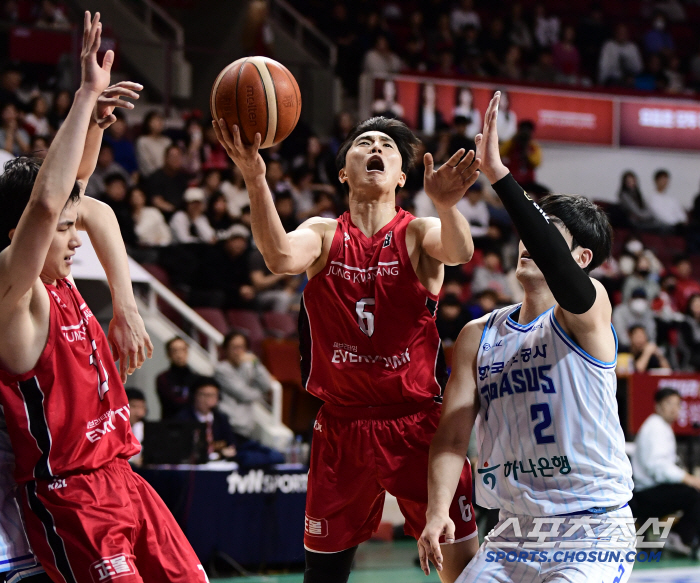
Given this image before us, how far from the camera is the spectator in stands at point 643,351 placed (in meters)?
10.8

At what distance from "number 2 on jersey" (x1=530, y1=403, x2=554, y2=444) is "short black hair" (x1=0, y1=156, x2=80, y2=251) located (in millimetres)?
1697

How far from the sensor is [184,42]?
16.0 m

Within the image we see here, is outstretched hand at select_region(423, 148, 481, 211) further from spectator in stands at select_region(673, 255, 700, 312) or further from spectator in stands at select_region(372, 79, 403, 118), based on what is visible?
spectator in stands at select_region(673, 255, 700, 312)

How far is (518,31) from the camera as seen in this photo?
56.2 feet

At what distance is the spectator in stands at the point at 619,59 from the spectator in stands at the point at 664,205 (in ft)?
7.55

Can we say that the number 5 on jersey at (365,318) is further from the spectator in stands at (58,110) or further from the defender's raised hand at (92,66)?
the spectator in stands at (58,110)

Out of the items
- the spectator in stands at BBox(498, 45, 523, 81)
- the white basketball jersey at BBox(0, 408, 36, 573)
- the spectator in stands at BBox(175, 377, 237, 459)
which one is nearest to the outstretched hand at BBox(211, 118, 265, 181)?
the white basketball jersey at BBox(0, 408, 36, 573)

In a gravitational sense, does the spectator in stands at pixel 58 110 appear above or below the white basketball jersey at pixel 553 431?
above

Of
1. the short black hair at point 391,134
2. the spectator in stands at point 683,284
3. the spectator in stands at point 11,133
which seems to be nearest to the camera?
the short black hair at point 391,134

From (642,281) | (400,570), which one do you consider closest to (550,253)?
(400,570)

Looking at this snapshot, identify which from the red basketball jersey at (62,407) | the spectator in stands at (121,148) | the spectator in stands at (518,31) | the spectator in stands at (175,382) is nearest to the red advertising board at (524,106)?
the spectator in stands at (518,31)

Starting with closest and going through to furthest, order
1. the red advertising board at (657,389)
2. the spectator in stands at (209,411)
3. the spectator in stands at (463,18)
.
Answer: the spectator in stands at (209,411) < the red advertising board at (657,389) < the spectator in stands at (463,18)

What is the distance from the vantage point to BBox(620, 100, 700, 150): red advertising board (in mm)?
16516

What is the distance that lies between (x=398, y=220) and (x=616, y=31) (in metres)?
15.2
